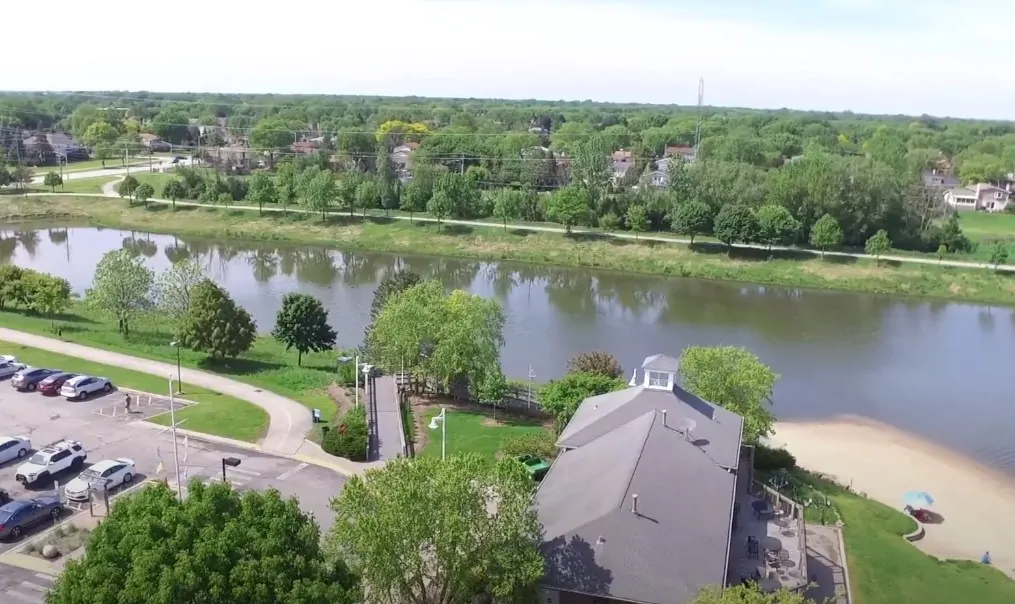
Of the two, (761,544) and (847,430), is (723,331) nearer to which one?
(847,430)

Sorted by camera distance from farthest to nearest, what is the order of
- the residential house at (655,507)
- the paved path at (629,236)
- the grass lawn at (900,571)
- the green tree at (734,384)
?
the paved path at (629,236) → the green tree at (734,384) → the grass lawn at (900,571) → the residential house at (655,507)

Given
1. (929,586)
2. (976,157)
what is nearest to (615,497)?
(929,586)

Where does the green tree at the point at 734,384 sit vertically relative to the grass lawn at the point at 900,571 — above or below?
above

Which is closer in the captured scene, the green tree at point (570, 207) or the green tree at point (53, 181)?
the green tree at point (570, 207)

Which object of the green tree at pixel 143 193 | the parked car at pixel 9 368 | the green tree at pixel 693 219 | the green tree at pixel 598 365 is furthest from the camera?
the green tree at pixel 143 193

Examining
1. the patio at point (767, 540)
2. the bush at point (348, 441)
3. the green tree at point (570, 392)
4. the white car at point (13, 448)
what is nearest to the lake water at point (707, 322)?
the green tree at point (570, 392)

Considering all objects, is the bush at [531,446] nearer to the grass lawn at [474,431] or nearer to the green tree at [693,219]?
the grass lawn at [474,431]
